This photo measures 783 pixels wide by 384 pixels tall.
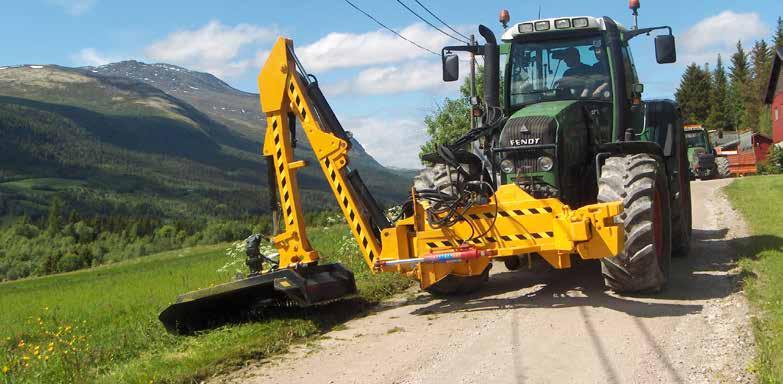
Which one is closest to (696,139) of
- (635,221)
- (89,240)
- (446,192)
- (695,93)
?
(446,192)

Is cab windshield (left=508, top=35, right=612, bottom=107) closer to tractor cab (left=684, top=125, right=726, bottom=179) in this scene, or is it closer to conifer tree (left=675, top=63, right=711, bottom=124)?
tractor cab (left=684, top=125, right=726, bottom=179)

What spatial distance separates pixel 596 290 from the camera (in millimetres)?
8672

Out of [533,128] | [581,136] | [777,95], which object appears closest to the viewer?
[533,128]

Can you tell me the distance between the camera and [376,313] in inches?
338

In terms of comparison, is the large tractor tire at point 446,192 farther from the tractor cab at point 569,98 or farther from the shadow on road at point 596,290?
the tractor cab at point 569,98

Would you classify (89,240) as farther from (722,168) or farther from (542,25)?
(542,25)

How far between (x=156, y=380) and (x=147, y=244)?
1991 inches

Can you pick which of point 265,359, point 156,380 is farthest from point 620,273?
point 156,380

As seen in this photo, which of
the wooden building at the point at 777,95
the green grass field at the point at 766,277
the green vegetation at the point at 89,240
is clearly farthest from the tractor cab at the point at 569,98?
the wooden building at the point at 777,95

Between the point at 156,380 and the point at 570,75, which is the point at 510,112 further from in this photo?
the point at 156,380

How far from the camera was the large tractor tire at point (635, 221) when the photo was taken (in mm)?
7668

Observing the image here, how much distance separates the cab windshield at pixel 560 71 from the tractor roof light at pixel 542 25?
190 mm

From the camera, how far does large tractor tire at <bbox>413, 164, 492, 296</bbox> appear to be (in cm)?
894

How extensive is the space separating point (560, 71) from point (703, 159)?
24597 mm
